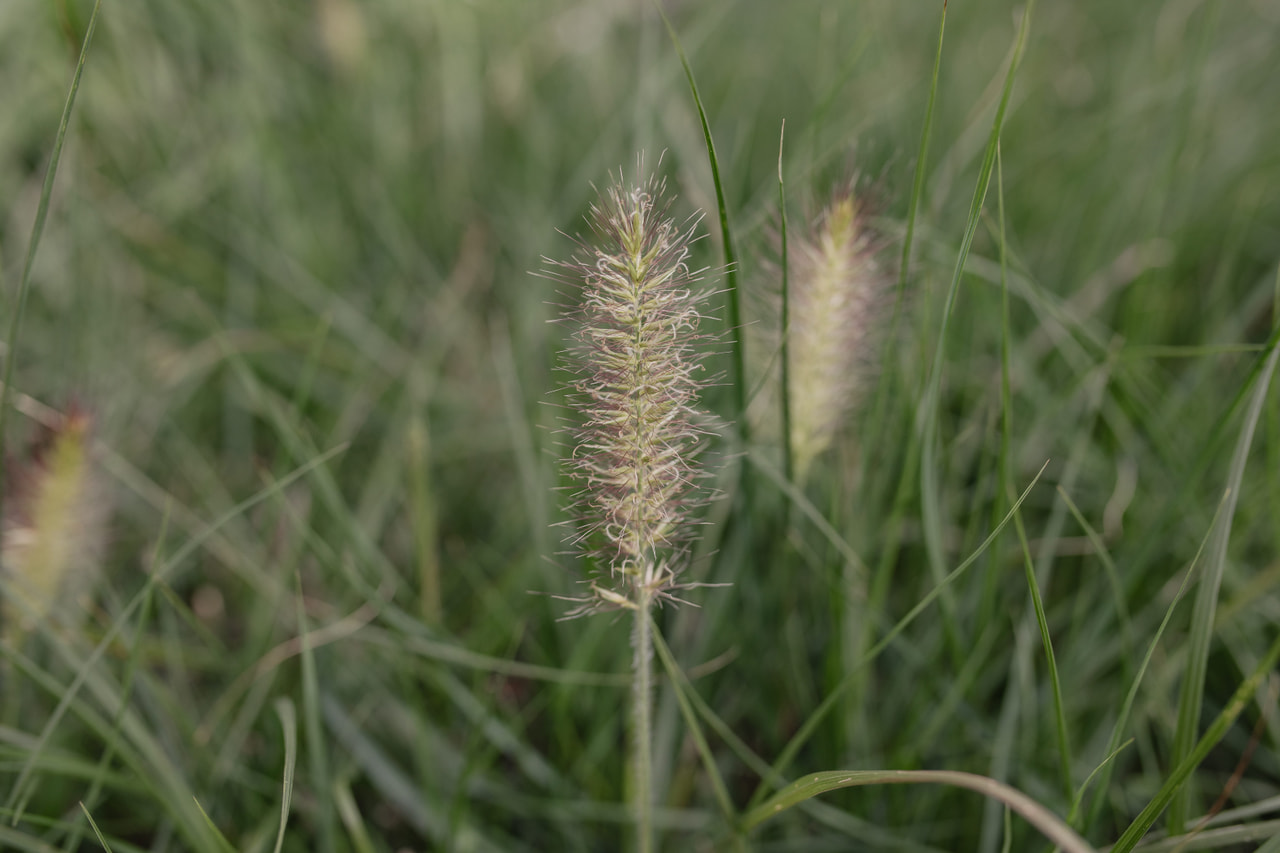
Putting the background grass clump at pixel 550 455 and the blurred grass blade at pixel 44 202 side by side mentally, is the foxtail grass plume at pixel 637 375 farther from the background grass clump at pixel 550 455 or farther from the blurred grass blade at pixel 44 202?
the blurred grass blade at pixel 44 202

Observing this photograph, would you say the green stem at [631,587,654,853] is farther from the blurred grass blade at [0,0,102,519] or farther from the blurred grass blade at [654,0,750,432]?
the blurred grass blade at [0,0,102,519]

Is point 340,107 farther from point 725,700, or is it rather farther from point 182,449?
point 725,700

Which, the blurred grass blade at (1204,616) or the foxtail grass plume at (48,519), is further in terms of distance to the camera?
the foxtail grass plume at (48,519)

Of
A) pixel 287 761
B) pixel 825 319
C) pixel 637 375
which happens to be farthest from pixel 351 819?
pixel 825 319

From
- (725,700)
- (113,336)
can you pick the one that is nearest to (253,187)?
(113,336)

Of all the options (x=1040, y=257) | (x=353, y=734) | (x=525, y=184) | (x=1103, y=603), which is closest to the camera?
(x=353, y=734)

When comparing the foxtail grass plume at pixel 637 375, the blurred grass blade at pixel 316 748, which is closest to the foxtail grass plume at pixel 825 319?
the foxtail grass plume at pixel 637 375
